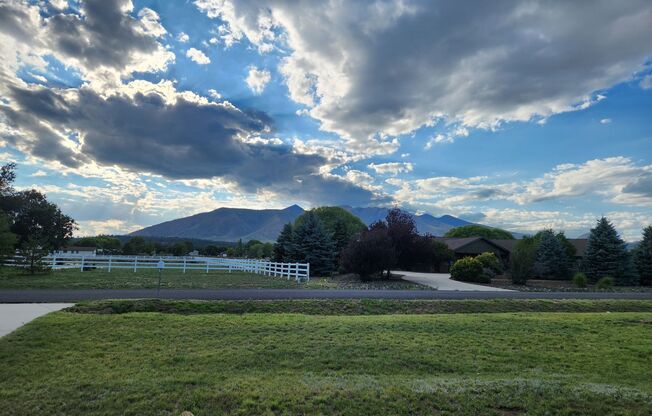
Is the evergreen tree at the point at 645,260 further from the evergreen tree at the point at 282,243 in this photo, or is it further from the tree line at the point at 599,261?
the evergreen tree at the point at 282,243

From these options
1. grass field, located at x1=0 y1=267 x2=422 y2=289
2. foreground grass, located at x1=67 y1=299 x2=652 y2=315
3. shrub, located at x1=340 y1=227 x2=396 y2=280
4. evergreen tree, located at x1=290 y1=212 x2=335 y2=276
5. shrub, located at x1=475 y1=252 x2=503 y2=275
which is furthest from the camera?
evergreen tree, located at x1=290 y1=212 x2=335 y2=276

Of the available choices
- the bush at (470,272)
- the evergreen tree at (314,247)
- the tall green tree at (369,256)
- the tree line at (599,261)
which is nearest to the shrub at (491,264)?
the tree line at (599,261)

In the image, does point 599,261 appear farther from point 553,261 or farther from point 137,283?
point 137,283

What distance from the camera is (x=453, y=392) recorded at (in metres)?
6.23

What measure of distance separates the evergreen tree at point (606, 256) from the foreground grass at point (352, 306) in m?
17.2

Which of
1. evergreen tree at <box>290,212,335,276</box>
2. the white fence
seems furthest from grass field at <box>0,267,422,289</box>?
evergreen tree at <box>290,212,335,276</box>

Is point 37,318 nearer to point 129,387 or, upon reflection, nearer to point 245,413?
point 129,387

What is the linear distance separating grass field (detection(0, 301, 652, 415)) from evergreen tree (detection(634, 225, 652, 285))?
26.5 metres

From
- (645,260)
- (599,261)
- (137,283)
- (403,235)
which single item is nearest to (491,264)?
(599,261)

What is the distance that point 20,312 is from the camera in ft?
35.0

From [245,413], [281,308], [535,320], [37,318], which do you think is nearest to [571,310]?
[535,320]

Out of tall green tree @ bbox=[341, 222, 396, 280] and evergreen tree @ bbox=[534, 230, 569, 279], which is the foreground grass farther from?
evergreen tree @ bbox=[534, 230, 569, 279]

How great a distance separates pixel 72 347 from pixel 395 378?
6368mm

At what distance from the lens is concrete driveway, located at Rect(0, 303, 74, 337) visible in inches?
363
